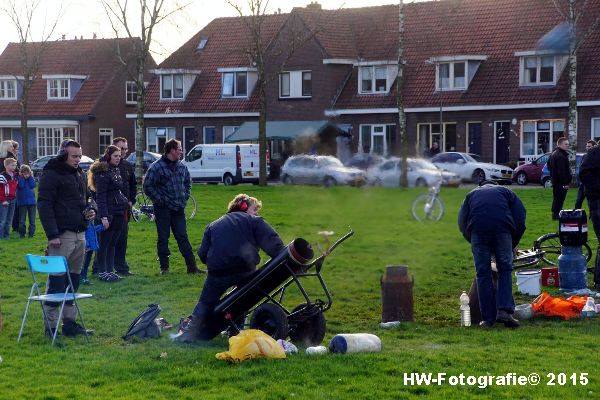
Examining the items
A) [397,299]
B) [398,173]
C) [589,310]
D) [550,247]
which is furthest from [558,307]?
[550,247]

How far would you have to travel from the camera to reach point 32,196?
23625mm

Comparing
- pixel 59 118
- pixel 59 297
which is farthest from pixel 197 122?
pixel 59 297

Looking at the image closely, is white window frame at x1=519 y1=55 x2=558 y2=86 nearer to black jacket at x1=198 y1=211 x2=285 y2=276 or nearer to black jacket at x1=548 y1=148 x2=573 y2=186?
black jacket at x1=548 y1=148 x2=573 y2=186

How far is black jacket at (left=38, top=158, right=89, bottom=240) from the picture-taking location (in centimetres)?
1212

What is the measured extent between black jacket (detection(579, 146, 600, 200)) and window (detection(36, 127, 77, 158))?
177 feet

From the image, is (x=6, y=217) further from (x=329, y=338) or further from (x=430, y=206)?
(x=329, y=338)

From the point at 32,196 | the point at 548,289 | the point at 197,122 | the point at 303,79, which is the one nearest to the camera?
the point at 548,289

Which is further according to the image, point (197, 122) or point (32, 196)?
point (197, 122)

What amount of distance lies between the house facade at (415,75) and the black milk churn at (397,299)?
459 inches

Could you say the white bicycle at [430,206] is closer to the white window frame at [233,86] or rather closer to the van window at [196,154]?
the van window at [196,154]

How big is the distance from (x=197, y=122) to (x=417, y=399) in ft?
164

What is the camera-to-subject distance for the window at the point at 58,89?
67.9 metres

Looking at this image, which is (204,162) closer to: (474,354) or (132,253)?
(132,253)

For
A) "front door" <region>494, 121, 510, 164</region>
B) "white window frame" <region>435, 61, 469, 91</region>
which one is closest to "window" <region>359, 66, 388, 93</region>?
"white window frame" <region>435, 61, 469, 91</region>
